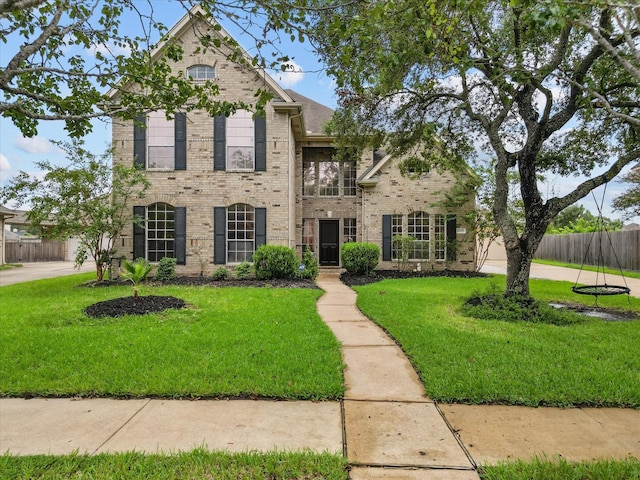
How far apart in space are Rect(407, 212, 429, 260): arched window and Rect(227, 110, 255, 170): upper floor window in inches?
278

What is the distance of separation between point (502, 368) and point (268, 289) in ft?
22.8

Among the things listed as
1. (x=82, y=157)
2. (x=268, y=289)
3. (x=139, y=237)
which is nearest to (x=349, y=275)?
(x=268, y=289)

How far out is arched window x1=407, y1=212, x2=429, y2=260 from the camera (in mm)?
15720

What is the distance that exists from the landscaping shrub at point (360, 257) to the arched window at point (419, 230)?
2.42 metres

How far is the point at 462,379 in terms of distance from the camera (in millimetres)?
3891

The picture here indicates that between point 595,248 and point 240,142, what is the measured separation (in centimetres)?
2009

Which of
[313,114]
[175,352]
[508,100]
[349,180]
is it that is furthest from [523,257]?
[313,114]

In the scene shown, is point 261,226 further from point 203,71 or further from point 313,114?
point 313,114

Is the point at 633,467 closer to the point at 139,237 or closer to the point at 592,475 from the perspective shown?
the point at 592,475

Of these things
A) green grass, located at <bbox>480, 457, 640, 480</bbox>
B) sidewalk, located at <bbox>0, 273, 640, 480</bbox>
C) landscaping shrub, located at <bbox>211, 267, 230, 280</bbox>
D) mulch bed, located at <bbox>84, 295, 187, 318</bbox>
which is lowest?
sidewalk, located at <bbox>0, 273, 640, 480</bbox>

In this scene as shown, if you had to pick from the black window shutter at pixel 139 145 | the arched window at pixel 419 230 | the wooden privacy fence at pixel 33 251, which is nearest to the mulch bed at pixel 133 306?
the black window shutter at pixel 139 145

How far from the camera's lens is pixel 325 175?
16.7m

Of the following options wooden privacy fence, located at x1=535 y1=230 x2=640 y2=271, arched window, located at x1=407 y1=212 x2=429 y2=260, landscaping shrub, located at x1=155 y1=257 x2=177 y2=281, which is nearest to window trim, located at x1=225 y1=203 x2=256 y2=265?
landscaping shrub, located at x1=155 y1=257 x2=177 y2=281

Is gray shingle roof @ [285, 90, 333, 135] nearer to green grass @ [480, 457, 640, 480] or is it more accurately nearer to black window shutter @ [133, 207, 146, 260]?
black window shutter @ [133, 207, 146, 260]
